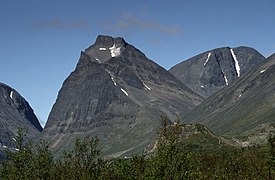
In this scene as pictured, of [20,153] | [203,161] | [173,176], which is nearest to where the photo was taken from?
[173,176]

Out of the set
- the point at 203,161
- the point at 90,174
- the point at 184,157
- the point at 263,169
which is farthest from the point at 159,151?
the point at 203,161

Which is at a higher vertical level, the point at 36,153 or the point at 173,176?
the point at 36,153

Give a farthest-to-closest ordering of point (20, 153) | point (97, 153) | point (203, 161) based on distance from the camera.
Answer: point (203, 161)
point (97, 153)
point (20, 153)

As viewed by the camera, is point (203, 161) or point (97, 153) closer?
point (97, 153)

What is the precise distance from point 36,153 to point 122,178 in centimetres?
Result: 3019

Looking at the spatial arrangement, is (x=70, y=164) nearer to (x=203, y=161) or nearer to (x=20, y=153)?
(x=20, y=153)

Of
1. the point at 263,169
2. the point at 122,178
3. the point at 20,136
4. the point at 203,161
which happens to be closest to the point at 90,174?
the point at 20,136

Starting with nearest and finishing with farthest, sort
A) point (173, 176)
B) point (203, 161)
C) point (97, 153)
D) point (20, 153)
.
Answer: point (173, 176) < point (20, 153) < point (97, 153) < point (203, 161)

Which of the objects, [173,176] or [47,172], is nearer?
[173,176]

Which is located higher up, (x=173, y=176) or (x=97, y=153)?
(x=97, y=153)

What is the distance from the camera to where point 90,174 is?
105 meters

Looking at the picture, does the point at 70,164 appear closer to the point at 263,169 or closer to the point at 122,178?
the point at 122,178

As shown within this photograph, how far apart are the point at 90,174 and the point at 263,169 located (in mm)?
41630

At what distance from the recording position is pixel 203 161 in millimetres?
173625
